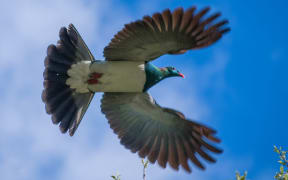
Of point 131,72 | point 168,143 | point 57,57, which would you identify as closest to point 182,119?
point 168,143

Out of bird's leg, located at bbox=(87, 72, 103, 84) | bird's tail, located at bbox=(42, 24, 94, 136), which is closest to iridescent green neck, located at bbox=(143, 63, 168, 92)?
bird's leg, located at bbox=(87, 72, 103, 84)

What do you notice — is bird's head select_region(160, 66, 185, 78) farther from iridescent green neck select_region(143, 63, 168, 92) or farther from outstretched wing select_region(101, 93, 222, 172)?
outstretched wing select_region(101, 93, 222, 172)

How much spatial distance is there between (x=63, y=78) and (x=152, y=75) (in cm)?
131

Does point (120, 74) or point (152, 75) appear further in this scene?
point (152, 75)

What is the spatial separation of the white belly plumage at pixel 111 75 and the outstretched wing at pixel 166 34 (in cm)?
16

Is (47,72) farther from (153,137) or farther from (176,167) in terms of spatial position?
(176,167)

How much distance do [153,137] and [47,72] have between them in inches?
70.5

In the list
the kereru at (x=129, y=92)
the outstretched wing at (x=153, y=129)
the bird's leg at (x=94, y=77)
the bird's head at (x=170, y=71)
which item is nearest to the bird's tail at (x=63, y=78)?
A: the kereru at (x=129, y=92)

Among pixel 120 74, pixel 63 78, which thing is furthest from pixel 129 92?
pixel 63 78

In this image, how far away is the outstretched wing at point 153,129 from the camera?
6602 millimetres

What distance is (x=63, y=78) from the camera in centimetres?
689

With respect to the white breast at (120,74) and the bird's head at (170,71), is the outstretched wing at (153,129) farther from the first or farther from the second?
the bird's head at (170,71)

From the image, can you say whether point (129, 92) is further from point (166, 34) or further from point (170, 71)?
point (166, 34)

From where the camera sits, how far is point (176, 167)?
653cm
